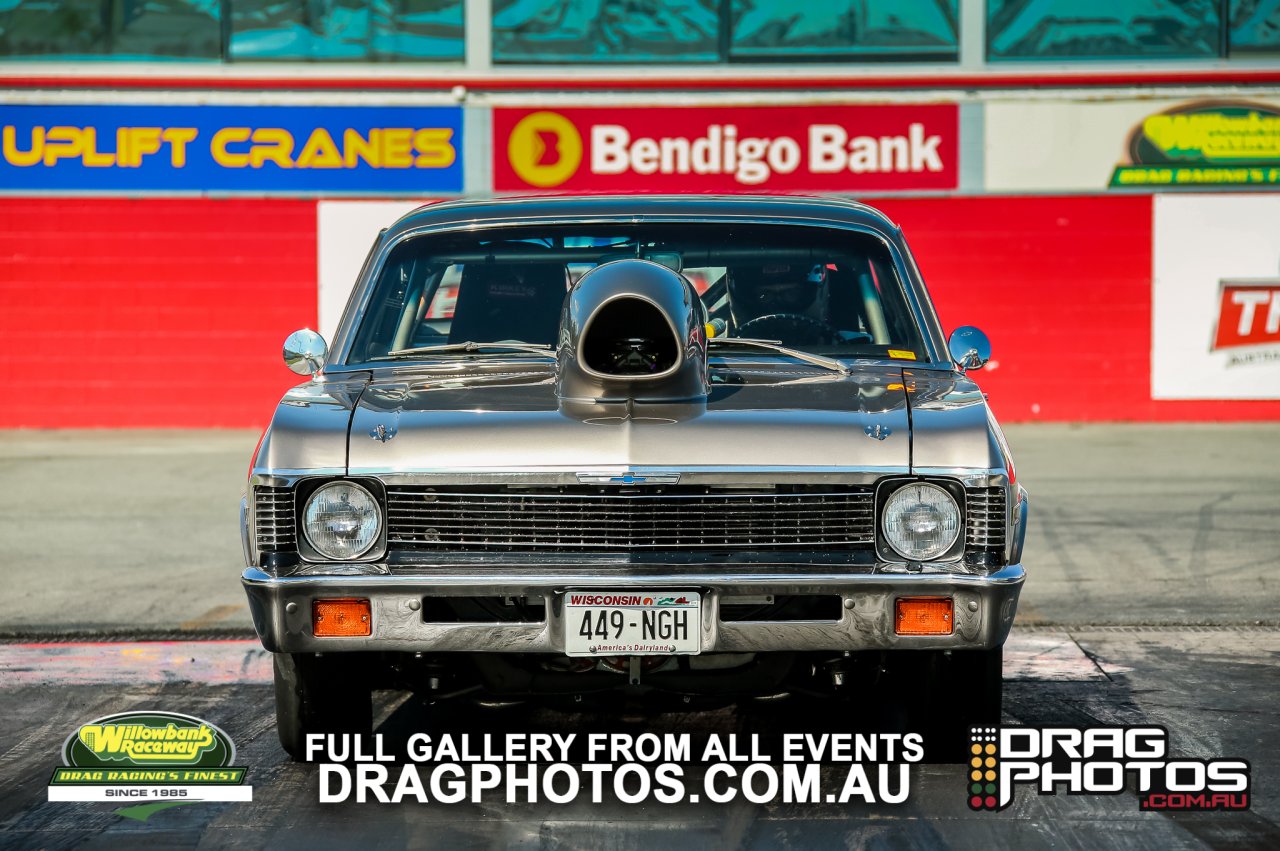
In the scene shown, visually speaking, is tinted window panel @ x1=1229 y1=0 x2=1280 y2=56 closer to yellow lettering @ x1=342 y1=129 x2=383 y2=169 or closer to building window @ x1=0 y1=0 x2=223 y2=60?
yellow lettering @ x1=342 y1=129 x2=383 y2=169

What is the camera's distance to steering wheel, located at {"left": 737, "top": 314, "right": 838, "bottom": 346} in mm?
5172

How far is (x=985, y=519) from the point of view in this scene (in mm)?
4203

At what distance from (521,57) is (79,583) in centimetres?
1000

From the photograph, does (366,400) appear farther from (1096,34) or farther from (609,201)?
(1096,34)

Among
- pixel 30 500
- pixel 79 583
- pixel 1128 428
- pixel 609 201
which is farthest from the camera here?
pixel 1128 428

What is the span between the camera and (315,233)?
16.9m

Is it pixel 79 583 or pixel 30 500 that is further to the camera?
pixel 30 500

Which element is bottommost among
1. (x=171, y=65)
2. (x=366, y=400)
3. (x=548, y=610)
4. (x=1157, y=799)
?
(x=1157, y=799)

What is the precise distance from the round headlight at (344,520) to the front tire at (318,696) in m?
0.40

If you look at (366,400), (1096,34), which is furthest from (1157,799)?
(1096,34)

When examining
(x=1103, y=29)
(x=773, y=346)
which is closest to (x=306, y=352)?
(x=773, y=346)

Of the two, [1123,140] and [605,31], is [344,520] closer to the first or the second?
[605,31]

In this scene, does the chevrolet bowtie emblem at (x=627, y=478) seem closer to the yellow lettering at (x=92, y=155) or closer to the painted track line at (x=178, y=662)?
the painted track line at (x=178, y=662)

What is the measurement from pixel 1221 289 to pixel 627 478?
14.1 meters
